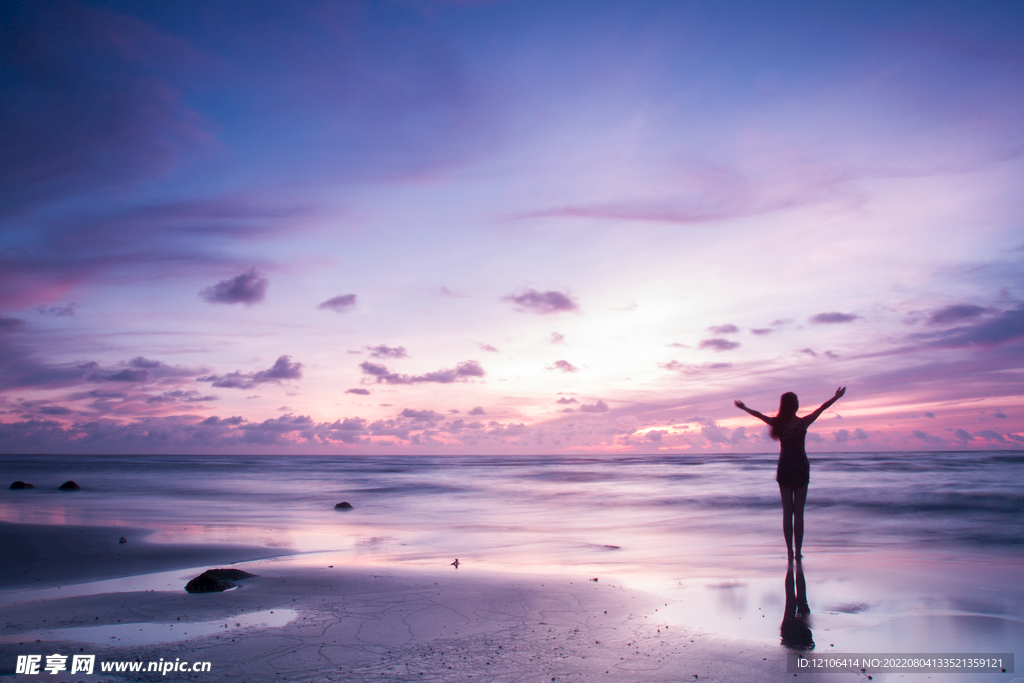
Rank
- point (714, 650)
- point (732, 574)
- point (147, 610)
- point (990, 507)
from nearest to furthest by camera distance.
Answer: point (714, 650), point (147, 610), point (732, 574), point (990, 507)

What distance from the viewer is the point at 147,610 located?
577cm

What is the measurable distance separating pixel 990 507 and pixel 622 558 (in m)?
15.3

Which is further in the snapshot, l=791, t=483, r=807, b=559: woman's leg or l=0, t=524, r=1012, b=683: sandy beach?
l=791, t=483, r=807, b=559: woman's leg

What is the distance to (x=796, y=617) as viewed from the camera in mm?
5348

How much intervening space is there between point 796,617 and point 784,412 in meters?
2.89

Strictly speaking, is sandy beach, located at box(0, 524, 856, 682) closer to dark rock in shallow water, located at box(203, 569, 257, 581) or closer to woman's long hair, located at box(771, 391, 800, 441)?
dark rock in shallow water, located at box(203, 569, 257, 581)

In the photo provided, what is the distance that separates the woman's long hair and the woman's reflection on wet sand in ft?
5.83

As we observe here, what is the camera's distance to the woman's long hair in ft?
24.6

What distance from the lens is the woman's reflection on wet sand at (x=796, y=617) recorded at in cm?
466

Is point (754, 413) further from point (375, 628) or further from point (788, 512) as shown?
point (375, 628)

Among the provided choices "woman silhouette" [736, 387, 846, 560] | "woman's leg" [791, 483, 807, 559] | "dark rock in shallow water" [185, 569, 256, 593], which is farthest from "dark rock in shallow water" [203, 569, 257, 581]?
"woman's leg" [791, 483, 807, 559]

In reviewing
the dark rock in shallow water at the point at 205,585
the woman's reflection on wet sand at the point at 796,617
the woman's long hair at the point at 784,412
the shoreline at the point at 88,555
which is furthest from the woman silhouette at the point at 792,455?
the shoreline at the point at 88,555

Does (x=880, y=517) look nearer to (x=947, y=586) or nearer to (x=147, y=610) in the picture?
(x=947, y=586)

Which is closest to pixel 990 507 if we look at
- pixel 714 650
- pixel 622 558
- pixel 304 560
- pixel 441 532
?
pixel 622 558
